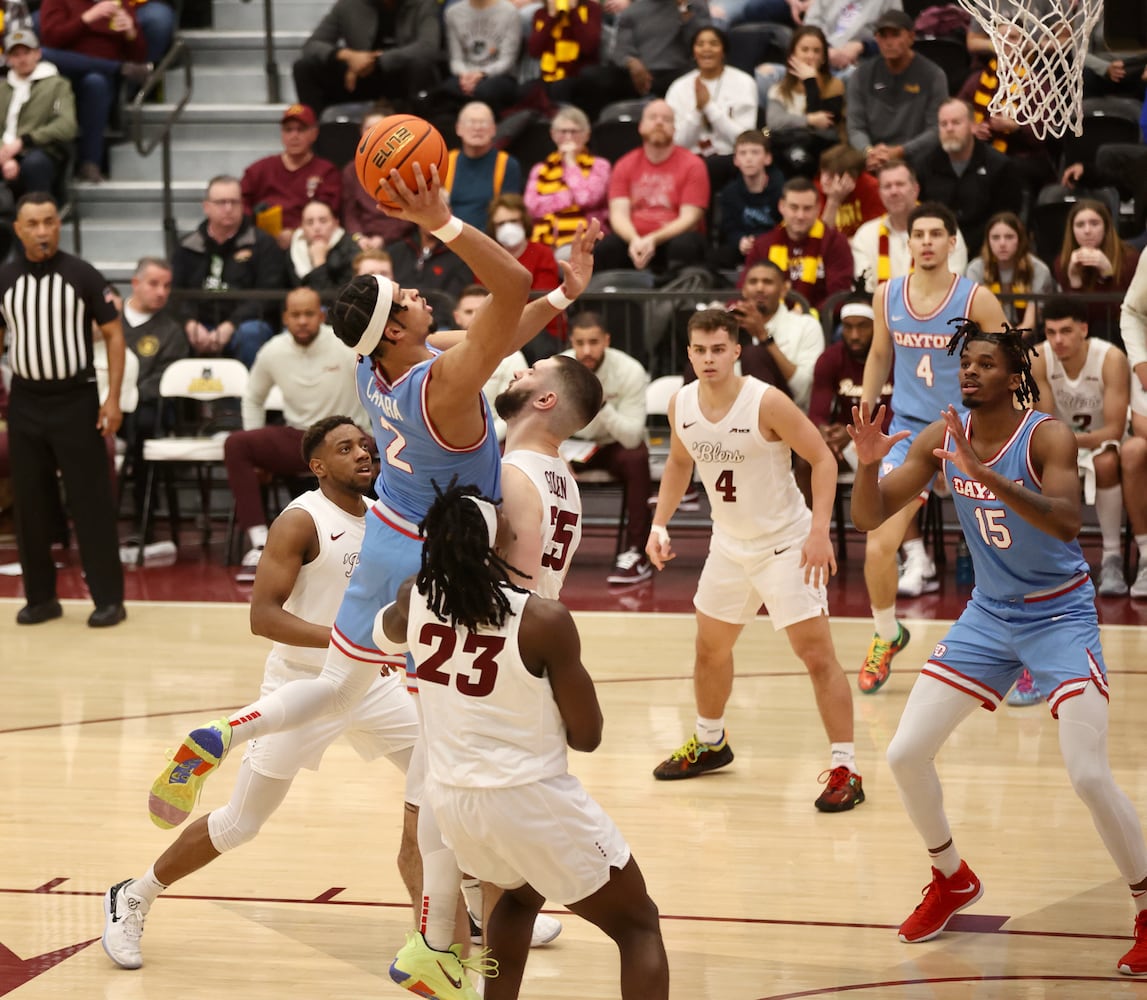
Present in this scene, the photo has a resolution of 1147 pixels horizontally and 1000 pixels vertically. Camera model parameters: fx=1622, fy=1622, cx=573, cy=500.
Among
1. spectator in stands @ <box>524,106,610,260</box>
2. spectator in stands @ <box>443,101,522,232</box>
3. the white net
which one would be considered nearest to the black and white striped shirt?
spectator in stands @ <box>443,101,522,232</box>

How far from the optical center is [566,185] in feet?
38.0

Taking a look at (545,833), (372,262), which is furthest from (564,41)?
(545,833)

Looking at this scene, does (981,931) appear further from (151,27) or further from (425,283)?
(151,27)

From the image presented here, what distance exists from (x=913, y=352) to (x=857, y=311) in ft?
8.03

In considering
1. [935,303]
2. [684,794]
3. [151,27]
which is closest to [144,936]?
[684,794]

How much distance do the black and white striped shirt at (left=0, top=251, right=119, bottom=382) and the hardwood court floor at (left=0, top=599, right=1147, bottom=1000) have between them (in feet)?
5.67

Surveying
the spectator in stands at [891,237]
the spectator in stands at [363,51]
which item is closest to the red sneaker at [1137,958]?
the spectator in stands at [891,237]

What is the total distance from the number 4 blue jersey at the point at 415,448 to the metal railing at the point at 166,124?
28.5ft

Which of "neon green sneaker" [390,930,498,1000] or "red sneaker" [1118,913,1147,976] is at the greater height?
"neon green sneaker" [390,930,498,1000]

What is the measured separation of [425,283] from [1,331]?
9.59 ft

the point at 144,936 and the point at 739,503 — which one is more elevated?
the point at 739,503

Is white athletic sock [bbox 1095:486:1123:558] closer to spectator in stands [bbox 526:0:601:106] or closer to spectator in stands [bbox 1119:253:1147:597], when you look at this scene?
spectator in stands [bbox 1119:253:1147:597]

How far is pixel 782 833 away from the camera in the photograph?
18.4ft

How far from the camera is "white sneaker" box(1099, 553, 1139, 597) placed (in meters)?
9.16
